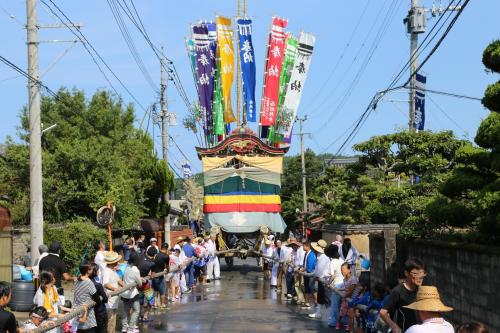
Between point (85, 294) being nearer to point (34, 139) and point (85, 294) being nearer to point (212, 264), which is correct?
point (34, 139)

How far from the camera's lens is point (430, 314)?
6.52 m

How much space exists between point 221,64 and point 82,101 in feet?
25.3

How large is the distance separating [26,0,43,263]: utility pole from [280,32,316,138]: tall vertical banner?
21582 millimetres

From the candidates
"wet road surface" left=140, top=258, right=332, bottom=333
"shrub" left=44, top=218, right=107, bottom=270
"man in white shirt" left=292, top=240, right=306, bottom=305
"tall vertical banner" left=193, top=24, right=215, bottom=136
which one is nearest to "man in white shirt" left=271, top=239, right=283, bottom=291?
"wet road surface" left=140, top=258, right=332, bottom=333

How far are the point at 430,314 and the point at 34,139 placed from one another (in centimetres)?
1359

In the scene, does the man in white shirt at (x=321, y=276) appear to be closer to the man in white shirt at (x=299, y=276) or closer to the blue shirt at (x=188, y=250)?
the man in white shirt at (x=299, y=276)

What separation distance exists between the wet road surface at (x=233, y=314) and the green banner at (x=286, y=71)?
14.1 m

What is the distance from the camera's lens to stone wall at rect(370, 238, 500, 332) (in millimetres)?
11773

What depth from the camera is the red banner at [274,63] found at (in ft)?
125

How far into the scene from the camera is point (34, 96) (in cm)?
1850

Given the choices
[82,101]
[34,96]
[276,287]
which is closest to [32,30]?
[34,96]

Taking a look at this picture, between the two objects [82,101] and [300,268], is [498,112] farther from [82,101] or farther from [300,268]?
[82,101]

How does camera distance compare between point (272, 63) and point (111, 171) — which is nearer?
point (111, 171)

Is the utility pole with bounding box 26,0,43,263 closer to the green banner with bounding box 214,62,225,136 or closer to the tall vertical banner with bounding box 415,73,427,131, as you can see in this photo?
the tall vertical banner with bounding box 415,73,427,131
